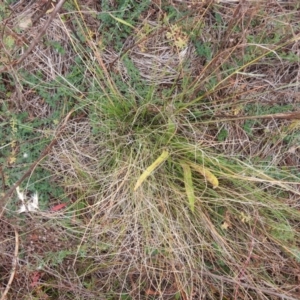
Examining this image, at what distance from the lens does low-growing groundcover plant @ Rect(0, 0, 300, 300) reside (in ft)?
6.40

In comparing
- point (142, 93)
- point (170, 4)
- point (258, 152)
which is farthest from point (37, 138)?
point (258, 152)

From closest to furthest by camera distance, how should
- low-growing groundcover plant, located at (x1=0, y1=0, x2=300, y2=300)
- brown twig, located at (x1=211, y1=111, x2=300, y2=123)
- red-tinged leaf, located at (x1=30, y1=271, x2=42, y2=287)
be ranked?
1. brown twig, located at (x1=211, y1=111, x2=300, y2=123)
2. low-growing groundcover plant, located at (x1=0, y1=0, x2=300, y2=300)
3. red-tinged leaf, located at (x1=30, y1=271, x2=42, y2=287)

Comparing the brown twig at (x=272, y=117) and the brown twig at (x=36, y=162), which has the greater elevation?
the brown twig at (x=272, y=117)

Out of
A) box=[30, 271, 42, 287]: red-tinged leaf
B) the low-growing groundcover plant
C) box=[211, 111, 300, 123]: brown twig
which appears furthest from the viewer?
box=[30, 271, 42, 287]: red-tinged leaf

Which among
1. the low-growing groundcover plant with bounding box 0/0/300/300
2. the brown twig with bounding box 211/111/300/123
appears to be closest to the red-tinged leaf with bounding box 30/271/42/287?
the low-growing groundcover plant with bounding box 0/0/300/300

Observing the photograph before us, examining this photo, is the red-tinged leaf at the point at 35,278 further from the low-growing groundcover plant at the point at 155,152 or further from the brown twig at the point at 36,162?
the brown twig at the point at 36,162

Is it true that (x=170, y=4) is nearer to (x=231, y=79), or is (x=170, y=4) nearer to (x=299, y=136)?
(x=231, y=79)

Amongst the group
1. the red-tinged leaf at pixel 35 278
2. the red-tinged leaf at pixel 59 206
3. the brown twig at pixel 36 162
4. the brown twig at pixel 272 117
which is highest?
the brown twig at pixel 272 117

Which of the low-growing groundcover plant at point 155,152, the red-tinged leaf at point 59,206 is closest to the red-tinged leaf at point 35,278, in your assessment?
the low-growing groundcover plant at point 155,152

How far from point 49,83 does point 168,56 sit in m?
0.54

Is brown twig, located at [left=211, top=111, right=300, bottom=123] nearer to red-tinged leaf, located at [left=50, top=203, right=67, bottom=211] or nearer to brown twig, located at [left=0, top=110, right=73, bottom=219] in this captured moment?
brown twig, located at [left=0, top=110, right=73, bottom=219]

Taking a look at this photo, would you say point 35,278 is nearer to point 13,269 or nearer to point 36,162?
point 13,269

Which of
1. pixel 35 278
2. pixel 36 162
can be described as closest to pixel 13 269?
pixel 35 278

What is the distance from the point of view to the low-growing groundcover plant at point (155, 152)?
1.95 m
